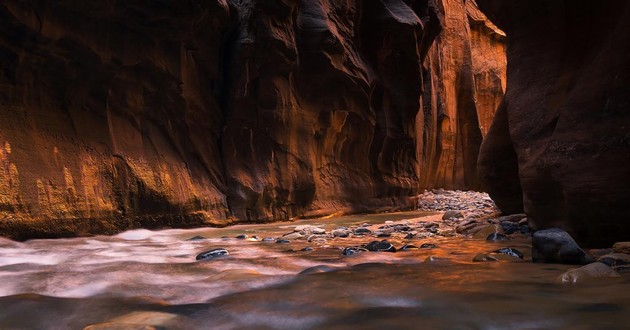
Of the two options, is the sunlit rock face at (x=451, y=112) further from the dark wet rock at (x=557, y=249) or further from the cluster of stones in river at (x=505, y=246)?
the dark wet rock at (x=557, y=249)

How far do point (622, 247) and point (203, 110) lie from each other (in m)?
7.18

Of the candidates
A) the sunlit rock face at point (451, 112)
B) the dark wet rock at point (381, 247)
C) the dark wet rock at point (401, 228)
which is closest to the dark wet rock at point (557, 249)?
the dark wet rock at point (381, 247)

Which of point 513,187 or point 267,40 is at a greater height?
point 267,40

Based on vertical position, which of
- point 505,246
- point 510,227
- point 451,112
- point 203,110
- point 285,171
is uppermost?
point 451,112

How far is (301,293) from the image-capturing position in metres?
2.74

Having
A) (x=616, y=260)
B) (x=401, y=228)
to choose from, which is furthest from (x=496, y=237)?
(x=616, y=260)

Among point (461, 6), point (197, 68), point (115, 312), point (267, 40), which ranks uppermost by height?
point (461, 6)

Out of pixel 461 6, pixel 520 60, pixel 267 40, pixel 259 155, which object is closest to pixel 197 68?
pixel 267 40

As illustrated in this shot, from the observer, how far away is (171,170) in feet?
26.5

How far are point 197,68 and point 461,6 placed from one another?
19.1m

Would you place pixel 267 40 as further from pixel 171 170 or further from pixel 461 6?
pixel 461 6

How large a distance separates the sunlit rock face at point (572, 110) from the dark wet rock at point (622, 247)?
0.27 m

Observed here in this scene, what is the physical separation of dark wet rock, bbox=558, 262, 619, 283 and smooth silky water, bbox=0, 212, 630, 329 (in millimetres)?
85

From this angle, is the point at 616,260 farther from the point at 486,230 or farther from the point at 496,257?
the point at 486,230
